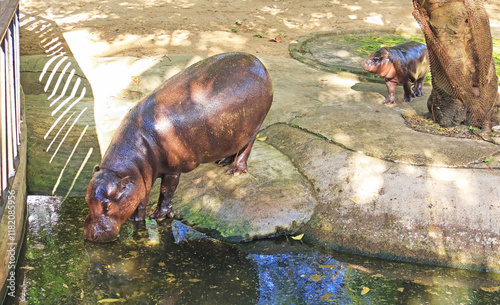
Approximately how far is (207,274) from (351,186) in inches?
67.1

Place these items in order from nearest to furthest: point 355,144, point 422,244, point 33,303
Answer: point 33,303 → point 422,244 → point 355,144

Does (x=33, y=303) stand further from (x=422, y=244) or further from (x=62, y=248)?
(x=422, y=244)

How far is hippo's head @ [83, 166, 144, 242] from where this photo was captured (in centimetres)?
387

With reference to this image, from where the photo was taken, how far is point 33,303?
3.64 meters

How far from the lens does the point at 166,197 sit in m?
4.84

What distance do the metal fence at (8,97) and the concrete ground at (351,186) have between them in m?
0.89

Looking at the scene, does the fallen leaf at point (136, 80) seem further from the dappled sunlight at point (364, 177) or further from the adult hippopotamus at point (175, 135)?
the dappled sunlight at point (364, 177)

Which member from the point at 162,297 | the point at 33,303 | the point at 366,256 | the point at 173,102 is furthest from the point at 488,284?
the point at 33,303

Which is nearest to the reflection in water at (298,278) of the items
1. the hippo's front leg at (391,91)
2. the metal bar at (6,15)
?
the metal bar at (6,15)

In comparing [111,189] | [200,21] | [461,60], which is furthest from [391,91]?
[200,21]

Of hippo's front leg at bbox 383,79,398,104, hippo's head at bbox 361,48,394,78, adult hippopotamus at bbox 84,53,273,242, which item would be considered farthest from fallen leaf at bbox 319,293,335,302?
hippo's head at bbox 361,48,394,78

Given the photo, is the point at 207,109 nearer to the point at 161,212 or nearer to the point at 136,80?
the point at 161,212

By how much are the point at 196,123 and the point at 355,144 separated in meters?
1.86

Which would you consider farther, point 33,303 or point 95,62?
point 95,62
